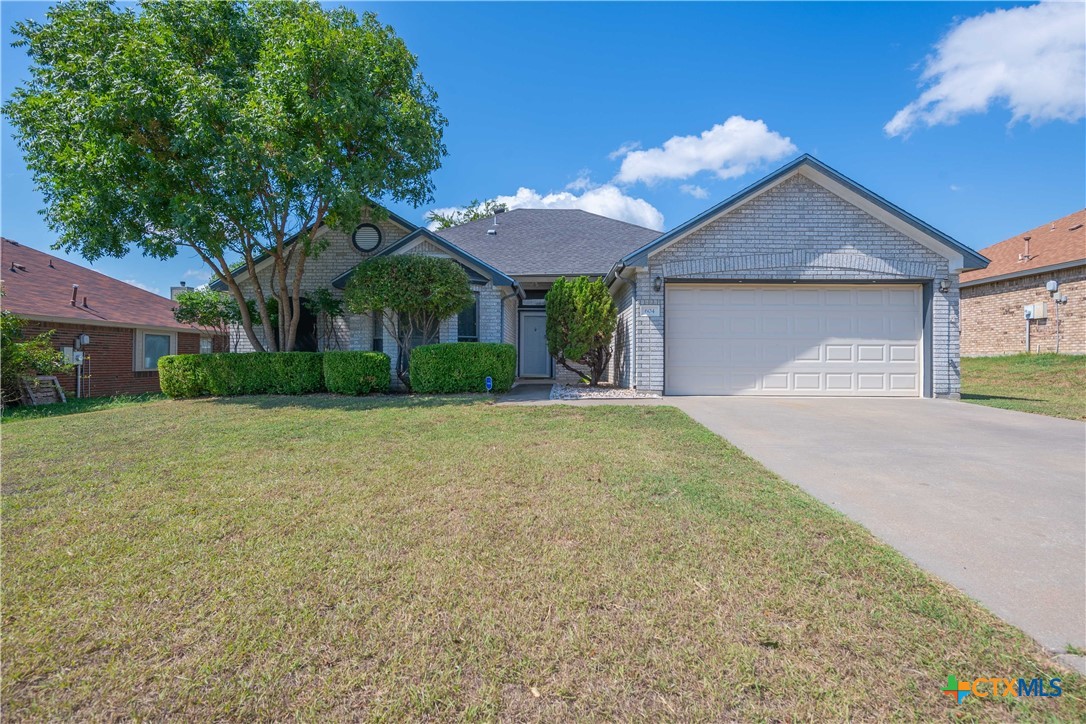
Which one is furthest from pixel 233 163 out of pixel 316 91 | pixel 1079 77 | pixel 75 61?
pixel 1079 77

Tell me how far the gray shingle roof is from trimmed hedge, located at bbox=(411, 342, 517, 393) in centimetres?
453

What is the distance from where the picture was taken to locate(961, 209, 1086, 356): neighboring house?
15.8 m

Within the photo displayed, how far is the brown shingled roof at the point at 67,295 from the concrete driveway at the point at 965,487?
1614cm

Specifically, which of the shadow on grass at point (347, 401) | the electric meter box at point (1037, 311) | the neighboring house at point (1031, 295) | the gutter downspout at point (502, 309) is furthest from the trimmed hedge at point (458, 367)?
the electric meter box at point (1037, 311)

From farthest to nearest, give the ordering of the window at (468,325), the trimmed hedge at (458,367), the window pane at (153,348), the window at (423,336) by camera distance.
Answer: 1. the window pane at (153,348)
2. the window at (468,325)
3. the window at (423,336)
4. the trimmed hedge at (458,367)

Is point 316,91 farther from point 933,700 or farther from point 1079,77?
point 1079,77

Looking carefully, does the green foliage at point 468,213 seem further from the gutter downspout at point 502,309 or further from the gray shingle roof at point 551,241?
the gutter downspout at point 502,309

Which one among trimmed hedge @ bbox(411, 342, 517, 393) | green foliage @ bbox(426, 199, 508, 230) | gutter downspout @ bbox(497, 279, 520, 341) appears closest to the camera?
trimmed hedge @ bbox(411, 342, 517, 393)

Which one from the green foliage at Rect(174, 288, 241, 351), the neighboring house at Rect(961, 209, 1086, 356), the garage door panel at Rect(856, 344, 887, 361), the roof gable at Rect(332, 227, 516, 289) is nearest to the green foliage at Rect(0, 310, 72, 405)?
the green foliage at Rect(174, 288, 241, 351)

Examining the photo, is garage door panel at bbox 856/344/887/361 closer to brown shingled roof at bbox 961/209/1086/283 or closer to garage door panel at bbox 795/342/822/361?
garage door panel at bbox 795/342/822/361

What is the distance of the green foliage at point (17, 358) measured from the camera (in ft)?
31.5

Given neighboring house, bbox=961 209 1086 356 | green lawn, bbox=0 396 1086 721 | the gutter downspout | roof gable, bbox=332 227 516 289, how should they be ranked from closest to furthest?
green lawn, bbox=0 396 1086 721, roof gable, bbox=332 227 516 289, the gutter downspout, neighboring house, bbox=961 209 1086 356

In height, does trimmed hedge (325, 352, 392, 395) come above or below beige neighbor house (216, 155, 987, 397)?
below

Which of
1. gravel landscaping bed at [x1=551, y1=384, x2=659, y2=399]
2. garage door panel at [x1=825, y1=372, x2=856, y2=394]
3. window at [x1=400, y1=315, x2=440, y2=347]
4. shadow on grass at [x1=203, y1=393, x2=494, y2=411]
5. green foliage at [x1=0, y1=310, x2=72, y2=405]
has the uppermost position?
window at [x1=400, y1=315, x2=440, y2=347]
